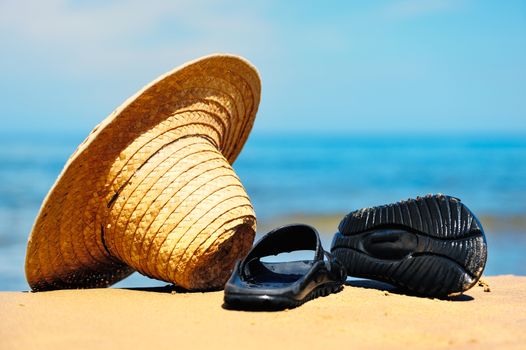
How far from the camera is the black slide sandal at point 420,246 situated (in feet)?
10.2

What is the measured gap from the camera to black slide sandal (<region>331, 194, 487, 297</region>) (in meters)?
3.10

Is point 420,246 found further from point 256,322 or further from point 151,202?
point 151,202

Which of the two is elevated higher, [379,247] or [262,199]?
[262,199]

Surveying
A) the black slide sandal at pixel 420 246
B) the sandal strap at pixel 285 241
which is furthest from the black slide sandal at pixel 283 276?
the black slide sandal at pixel 420 246

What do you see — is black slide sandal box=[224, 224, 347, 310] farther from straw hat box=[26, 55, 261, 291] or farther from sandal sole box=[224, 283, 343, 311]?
straw hat box=[26, 55, 261, 291]

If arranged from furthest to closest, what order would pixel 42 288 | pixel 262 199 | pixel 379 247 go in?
pixel 262 199
pixel 42 288
pixel 379 247

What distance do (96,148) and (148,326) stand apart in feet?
3.18

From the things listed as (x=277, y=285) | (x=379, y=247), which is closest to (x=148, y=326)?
(x=277, y=285)

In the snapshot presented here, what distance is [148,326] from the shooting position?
2.64 meters

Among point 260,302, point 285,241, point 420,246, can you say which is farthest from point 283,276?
point 420,246

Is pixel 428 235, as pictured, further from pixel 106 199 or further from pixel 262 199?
pixel 262 199

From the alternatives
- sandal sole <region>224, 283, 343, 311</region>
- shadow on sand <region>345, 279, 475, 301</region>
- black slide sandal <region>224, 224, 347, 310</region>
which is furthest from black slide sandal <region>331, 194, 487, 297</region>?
sandal sole <region>224, 283, 343, 311</region>

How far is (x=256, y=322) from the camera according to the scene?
2.66m

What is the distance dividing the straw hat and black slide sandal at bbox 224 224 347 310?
0.70ft
